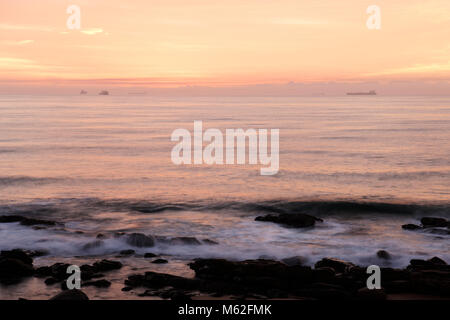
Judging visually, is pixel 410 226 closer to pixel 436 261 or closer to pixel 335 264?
pixel 436 261

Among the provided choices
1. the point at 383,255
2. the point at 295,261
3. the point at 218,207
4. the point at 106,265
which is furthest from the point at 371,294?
the point at 218,207

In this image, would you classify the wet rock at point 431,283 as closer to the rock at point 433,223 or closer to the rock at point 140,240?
the rock at point 433,223

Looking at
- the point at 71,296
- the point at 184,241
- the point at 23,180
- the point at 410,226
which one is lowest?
the point at 410,226

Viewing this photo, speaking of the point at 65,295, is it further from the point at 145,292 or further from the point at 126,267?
the point at 126,267

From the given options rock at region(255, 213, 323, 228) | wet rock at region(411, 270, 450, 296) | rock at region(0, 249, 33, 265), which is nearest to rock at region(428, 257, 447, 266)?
wet rock at region(411, 270, 450, 296)

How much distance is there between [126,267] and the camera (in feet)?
57.3

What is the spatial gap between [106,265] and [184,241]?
4.65 metres

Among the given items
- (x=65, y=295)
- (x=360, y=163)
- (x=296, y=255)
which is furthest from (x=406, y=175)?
(x=65, y=295)

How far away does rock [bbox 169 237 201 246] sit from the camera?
824 inches

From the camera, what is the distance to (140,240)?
2075cm

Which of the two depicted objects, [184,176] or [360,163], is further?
[360,163]

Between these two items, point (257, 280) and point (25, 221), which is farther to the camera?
point (25, 221)

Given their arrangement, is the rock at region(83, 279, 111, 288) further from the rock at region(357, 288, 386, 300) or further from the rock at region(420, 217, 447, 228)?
the rock at region(420, 217, 447, 228)

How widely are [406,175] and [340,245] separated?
21.0 meters
